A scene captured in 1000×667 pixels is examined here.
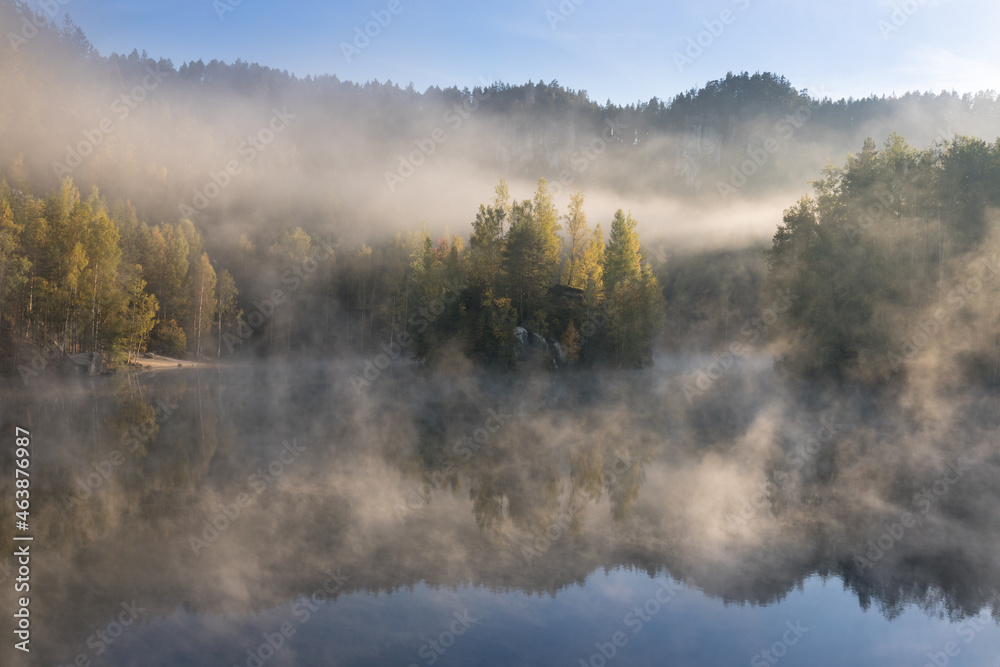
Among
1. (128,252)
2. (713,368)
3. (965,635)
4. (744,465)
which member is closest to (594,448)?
(744,465)

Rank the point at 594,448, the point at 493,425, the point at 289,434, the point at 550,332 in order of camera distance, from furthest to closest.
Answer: the point at 550,332 < the point at 493,425 < the point at 289,434 < the point at 594,448

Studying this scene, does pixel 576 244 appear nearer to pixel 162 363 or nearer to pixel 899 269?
pixel 899 269

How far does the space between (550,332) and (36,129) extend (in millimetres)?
103556

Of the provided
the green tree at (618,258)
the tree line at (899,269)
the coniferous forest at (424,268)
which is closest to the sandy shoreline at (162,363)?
the coniferous forest at (424,268)

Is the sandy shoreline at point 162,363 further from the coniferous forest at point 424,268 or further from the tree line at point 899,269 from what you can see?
the tree line at point 899,269

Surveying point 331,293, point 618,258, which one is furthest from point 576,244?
point 331,293

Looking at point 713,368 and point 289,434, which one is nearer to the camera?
point 289,434

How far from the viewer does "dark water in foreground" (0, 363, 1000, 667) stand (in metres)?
9.41

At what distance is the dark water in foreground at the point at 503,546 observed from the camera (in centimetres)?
941

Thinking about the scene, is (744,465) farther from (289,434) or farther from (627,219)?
(627,219)

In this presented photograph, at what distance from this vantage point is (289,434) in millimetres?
25266

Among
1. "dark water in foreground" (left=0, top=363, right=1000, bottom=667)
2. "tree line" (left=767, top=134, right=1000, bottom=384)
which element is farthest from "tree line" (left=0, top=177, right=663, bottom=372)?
"dark water in foreground" (left=0, top=363, right=1000, bottom=667)

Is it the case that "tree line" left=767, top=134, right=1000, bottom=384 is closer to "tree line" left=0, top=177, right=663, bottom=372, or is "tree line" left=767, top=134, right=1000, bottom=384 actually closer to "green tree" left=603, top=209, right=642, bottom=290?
"green tree" left=603, top=209, right=642, bottom=290

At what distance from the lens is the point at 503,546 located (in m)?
12.9
